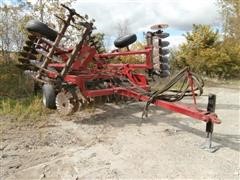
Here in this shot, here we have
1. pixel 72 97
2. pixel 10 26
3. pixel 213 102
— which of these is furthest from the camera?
pixel 10 26

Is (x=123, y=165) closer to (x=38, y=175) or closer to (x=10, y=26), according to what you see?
(x=38, y=175)

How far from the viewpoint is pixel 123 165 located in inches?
180

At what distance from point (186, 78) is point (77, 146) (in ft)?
6.40

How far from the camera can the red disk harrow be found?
5914 millimetres

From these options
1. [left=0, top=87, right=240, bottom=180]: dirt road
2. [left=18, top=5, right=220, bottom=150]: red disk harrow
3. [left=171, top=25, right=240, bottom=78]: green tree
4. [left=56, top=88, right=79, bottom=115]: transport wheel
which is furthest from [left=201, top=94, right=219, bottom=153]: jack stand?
[left=171, top=25, right=240, bottom=78]: green tree

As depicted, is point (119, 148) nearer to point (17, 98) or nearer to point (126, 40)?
point (126, 40)

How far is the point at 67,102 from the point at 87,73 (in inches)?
41.8

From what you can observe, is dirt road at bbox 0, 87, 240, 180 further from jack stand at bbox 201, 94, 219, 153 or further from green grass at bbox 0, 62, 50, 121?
green grass at bbox 0, 62, 50, 121

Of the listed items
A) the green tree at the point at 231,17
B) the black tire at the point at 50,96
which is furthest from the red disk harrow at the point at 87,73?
the green tree at the point at 231,17

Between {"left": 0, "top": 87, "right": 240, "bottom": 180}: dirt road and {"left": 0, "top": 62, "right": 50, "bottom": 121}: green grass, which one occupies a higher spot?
{"left": 0, "top": 62, "right": 50, "bottom": 121}: green grass

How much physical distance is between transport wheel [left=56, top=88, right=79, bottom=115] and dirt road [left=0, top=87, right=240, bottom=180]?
0.23 metres

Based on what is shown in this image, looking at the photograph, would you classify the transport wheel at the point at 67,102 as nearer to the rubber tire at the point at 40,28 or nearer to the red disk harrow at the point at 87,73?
the red disk harrow at the point at 87,73

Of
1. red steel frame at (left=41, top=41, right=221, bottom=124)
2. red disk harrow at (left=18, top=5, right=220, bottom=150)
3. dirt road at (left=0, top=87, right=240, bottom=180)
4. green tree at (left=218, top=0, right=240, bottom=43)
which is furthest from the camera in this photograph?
green tree at (left=218, top=0, right=240, bottom=43)

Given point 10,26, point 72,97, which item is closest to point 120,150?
point 72,97
